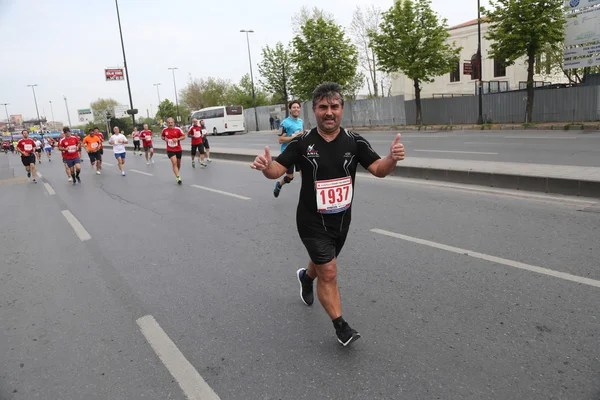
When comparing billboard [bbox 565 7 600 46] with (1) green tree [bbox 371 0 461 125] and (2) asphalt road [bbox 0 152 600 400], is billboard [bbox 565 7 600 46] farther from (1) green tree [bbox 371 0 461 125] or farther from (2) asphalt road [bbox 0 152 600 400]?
(2) asphalt road [bbox 0 152 600 400]

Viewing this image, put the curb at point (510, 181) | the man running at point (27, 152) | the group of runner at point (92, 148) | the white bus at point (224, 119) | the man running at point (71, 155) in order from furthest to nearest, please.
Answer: the white bus at point (224, 119) → the man running at point (27, 152) → the man running at point (71, 155) → the group of runner at point (92, 148) → the curb at point (510, 181)

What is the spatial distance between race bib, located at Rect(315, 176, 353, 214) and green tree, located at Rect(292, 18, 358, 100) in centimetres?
3286

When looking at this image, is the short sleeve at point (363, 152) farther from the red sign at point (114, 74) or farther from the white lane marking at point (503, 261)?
the red sign at point (114, 74)

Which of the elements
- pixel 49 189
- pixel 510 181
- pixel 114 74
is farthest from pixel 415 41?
pixel 114 74

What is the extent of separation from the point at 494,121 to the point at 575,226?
2311 cm

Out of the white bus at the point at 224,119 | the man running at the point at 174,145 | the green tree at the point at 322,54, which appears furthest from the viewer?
the white bus at the point at 224,119

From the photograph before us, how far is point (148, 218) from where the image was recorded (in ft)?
25.1

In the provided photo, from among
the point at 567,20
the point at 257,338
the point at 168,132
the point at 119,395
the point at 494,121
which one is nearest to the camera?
the point at 119,395

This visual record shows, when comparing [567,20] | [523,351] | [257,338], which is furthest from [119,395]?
[567,20]

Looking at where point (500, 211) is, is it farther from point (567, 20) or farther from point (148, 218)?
point (567, 20)

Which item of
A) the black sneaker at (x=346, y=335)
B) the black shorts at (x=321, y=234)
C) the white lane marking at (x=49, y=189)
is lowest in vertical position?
the black sneaker at (x=346, y=335)

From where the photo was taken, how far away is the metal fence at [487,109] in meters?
22.3

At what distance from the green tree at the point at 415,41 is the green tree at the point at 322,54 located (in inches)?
255

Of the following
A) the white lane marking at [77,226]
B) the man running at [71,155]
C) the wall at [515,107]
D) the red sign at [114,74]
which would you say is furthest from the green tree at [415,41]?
the red sign at [114,74]
